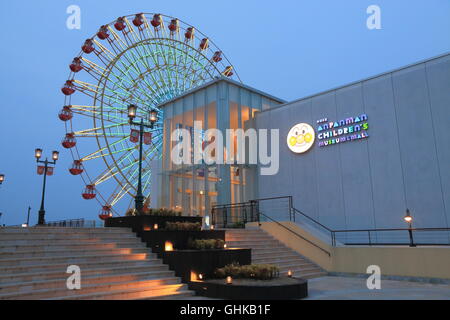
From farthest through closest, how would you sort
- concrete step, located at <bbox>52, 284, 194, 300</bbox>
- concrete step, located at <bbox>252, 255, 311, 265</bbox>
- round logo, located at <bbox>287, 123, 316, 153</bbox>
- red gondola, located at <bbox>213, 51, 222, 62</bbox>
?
1. red gondola, located at <bbox>213, 51, 222, 62</bbox>
2. round logo, located at <bbox>287, 123, 316, 153</bbox>
3. concrete step, located at <bbox>252, 255, 311, 265</bbox>
4. concrete step, located at <bbox>52, 284, 194, 300</bbox>

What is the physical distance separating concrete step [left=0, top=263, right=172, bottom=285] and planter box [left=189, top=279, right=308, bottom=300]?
191 cm

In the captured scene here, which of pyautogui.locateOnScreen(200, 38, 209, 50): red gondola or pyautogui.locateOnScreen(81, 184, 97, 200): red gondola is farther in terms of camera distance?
pyautogui.locateOnScreen(200, 38, 209, 50): red gondola

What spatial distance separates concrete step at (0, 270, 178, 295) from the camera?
759 cm

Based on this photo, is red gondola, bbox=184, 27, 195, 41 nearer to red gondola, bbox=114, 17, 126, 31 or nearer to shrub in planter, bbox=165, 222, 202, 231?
red gondola, bbox=114, 17, 126, 31

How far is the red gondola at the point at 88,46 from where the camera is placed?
963 inches

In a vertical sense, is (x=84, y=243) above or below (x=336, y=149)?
below

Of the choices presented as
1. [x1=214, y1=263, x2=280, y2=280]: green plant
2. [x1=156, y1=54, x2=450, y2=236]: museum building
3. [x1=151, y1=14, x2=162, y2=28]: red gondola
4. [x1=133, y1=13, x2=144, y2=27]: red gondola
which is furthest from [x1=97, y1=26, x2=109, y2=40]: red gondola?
[x1=214, y1=263, x2=280, y2=280]: green plant
